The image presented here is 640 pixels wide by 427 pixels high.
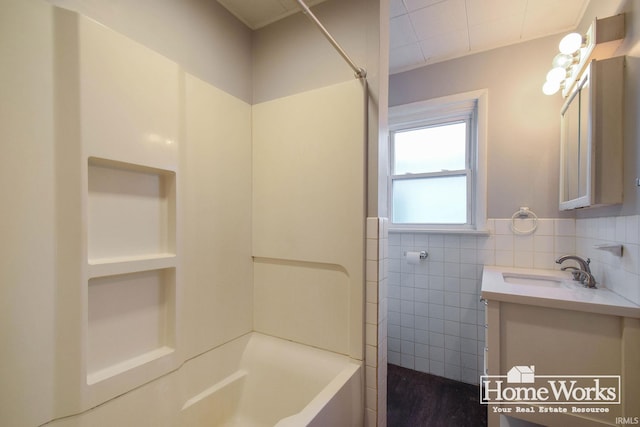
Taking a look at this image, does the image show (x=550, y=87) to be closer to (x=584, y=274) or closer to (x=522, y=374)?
(x=584, y=274)

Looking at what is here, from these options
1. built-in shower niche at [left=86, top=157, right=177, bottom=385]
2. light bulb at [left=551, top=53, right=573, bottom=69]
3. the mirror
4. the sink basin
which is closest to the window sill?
the sink basin

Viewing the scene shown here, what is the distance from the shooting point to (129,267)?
1050 millimetres

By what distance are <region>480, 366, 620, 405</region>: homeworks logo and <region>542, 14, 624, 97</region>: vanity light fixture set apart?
151 centimetres

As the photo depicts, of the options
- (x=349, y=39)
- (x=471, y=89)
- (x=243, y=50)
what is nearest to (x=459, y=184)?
(x=471, y=89)

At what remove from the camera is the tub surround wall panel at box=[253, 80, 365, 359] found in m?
1.32

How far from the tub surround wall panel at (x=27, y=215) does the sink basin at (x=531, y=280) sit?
2.28m

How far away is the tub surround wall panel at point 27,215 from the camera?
31.6 inches

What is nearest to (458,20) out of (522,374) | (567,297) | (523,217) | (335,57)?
(335,57)

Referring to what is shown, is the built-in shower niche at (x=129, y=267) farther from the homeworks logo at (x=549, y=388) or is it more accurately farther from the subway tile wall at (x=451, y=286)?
the subway tile wall at (x=451, y=286)

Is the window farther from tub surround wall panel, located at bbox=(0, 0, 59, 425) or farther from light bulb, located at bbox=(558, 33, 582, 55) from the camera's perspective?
tub surround wall panel, located at bbox=(0, 0, 59, 425)

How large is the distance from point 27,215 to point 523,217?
8.54 feet

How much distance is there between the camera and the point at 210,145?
138 cm

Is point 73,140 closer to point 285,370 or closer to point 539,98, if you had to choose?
point 285,370

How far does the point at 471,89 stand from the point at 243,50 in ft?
5.57
